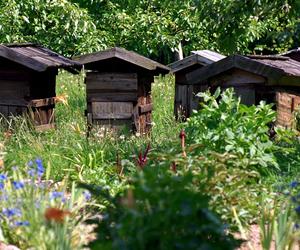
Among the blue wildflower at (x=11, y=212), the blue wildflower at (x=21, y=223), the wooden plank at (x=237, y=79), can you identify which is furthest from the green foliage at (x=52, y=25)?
the blue wildflower at (x=21, y=223)

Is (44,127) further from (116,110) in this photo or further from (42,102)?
(116,110)

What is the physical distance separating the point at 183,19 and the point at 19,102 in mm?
9527

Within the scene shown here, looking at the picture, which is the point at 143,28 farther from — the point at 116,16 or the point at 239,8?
the point at 239,8

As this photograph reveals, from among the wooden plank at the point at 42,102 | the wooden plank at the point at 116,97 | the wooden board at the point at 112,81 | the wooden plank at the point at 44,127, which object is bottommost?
the wooden plank at the point at 44,127

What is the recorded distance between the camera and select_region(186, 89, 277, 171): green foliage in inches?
240

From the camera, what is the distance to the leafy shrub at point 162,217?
3.36m

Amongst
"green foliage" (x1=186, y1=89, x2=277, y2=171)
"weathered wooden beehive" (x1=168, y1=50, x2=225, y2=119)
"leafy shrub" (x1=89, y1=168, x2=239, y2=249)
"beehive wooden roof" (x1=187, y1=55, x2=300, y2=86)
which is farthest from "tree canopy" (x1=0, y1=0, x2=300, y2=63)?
"leafy shrub" (x1=89, y1=168, x2=239, y2=249)

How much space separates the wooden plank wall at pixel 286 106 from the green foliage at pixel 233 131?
4122 millimetres

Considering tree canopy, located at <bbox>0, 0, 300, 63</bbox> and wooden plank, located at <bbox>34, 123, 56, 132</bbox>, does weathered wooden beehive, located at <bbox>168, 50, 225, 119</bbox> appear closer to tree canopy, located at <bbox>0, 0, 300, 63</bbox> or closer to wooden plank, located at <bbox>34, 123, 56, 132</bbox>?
tree canopy, located at <bbox>0, 0, 300, 63</bbox>

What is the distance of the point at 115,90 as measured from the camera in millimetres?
10531

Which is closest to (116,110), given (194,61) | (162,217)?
(194,61)

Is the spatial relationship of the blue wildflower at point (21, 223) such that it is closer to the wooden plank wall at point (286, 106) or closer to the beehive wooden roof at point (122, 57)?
the beehive wooden roof at point (122, 57)

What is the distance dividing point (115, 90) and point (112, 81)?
142 mm

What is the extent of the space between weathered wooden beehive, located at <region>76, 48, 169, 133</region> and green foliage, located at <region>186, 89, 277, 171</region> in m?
3.97
